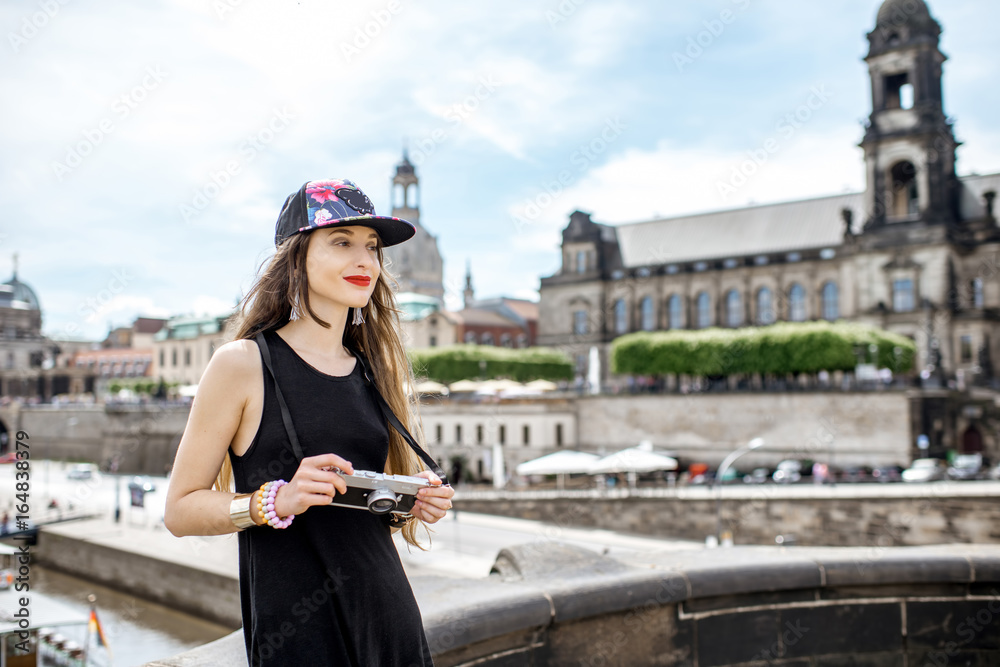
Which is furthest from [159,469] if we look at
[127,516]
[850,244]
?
[850,244]

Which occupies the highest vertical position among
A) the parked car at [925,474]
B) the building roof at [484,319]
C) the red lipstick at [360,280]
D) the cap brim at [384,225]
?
the building roof at [484,319]

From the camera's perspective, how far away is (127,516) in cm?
3512

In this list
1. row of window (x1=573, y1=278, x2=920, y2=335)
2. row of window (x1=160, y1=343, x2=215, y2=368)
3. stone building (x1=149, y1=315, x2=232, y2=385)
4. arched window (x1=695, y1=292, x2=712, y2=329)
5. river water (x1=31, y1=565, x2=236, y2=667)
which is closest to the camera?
river water (x1=31, y1=565, x2=236, y2=667)

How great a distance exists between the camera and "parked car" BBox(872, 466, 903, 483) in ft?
103

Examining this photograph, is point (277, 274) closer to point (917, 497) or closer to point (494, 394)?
point (917, 497)

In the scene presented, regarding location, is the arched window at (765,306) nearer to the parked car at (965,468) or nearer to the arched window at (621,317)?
the arched window at (621,317)

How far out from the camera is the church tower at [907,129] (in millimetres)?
46500

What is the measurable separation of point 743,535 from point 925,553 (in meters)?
24.7

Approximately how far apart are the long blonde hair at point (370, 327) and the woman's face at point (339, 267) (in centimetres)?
3

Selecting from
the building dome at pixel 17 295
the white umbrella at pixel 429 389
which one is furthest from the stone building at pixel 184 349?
the white umbrella at pixel 429 389

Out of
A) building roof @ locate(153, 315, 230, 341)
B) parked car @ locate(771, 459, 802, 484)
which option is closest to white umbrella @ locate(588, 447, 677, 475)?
parked car @ locate(771, 459, 802, 484)

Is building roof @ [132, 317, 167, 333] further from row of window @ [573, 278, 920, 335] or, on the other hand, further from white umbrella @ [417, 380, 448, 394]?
white umbrella @ [417, 380, 448, 394]

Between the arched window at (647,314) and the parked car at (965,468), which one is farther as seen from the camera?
the arched window at (647,314)

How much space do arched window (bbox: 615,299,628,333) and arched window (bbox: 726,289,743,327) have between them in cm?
748
